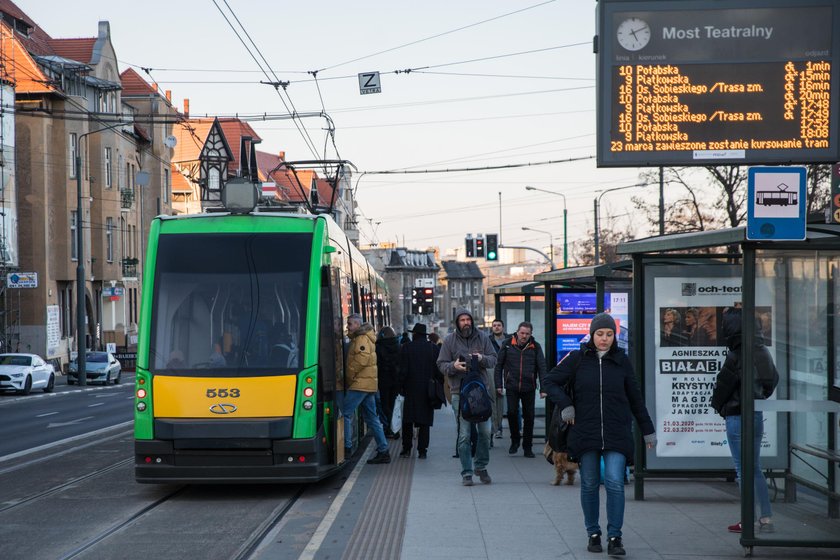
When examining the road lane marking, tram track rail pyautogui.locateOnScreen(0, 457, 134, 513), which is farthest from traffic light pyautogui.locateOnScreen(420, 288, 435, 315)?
tram track rail pyautogui.locateOnScreen(0, 457, 134, 513)

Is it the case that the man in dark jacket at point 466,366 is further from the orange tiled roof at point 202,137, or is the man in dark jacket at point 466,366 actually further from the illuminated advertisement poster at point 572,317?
the orange tiled roof at point 202,137

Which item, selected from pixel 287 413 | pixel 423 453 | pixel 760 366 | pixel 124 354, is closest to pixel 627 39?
pixel 760 366

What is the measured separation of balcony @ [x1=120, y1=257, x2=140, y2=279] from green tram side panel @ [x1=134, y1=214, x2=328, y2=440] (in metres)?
56.1

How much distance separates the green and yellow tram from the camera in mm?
12398

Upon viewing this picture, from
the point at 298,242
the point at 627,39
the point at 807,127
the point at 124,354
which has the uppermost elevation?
the point at 627,39

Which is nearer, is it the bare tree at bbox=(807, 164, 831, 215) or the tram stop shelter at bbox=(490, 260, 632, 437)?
the tram stop shelter at bbox=(490, 260, 632, 437)

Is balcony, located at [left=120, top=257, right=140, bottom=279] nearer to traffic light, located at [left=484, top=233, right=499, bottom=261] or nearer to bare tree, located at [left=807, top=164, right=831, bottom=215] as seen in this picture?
traffic light, located at [left=484, top=233, right=499, bottom=261]

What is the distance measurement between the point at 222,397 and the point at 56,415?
1714cm

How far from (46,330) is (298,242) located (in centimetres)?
4372

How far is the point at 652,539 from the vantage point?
9.67 metres

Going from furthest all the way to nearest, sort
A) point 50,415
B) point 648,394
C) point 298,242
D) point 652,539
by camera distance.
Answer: point 50,415
point 298,242
point 648,394
point 652,539

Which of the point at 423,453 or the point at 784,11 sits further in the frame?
the point at 423,453

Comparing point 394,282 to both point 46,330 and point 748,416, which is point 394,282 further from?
point 748,416

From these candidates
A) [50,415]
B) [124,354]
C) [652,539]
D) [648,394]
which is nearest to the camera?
[652,539]
